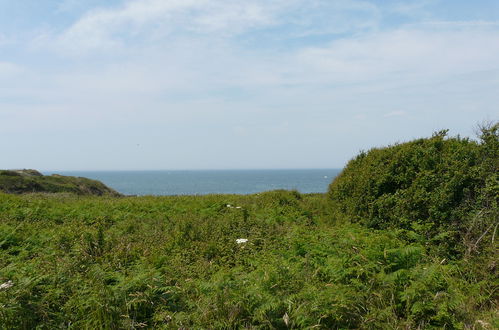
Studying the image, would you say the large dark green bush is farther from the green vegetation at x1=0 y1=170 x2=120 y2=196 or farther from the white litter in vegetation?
the green vegetation at x1=0 y1=170 x2=120 y2=196

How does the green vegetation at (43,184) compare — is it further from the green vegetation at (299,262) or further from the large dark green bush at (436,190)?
the large dark green bush at (436,190)

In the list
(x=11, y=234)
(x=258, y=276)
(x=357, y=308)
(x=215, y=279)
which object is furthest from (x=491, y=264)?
(x=11, y=234)

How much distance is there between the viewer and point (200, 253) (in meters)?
7.91

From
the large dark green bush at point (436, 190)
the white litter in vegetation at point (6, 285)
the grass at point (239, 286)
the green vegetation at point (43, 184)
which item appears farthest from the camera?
the green vegetation at point (43, 184)

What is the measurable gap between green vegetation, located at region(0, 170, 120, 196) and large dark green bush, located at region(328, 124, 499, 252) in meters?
24.2

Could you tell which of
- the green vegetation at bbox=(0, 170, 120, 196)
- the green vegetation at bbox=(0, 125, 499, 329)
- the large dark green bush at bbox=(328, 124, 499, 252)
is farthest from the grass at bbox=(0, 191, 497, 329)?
the green vegetation at bbox=(0, 170, 120, 196)

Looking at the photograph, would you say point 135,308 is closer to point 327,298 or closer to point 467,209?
point 327,298

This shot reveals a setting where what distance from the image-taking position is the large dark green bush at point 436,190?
282 inches

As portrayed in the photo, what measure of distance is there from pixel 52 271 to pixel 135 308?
78.6 inches

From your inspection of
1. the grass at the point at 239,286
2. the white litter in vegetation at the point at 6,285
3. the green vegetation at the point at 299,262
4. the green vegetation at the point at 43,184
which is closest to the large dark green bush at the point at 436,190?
the green vegetation at the point at 299,262

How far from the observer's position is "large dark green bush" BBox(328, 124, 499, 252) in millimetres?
7168

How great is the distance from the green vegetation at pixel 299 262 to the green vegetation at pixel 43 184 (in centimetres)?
1801

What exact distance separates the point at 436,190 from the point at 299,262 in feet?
12.0

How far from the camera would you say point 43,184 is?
29.0 metres
